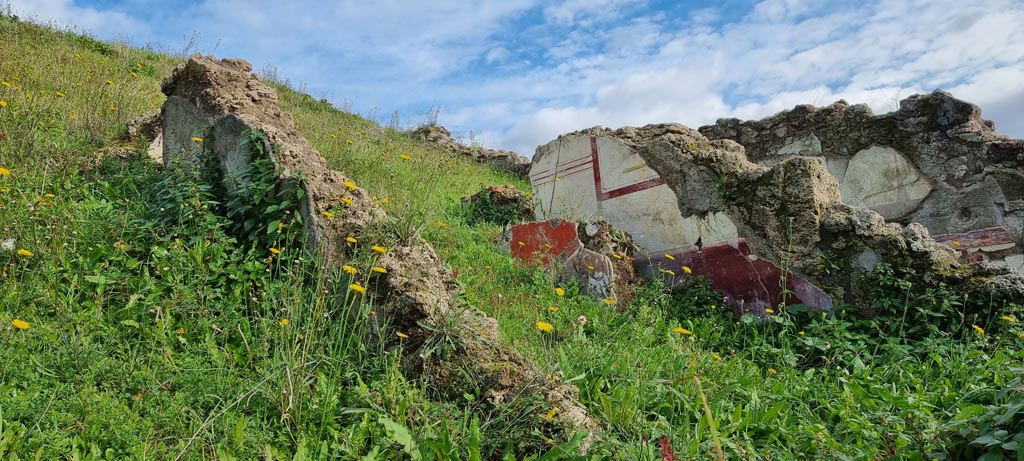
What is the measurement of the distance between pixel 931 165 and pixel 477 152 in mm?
8589

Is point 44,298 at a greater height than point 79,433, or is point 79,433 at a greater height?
point 44,298

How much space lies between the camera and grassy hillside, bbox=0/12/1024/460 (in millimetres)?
2443

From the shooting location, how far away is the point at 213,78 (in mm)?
5152

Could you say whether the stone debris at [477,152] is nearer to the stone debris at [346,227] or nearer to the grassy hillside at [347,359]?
the stone debris at [346,227]

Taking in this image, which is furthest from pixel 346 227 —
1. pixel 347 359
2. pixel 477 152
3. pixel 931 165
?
pixel 477 152

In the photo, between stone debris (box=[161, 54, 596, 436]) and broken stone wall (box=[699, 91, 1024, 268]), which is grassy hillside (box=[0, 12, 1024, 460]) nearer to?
stone debris (box=[161, 54, 596, 436])

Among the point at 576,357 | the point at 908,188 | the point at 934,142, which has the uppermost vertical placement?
the point at 934,142

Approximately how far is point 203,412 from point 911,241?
472cm

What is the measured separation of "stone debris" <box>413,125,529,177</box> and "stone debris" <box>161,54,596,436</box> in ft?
24.5

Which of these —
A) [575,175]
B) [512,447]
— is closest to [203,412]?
[512,447]

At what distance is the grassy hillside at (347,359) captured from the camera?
8.02 ft

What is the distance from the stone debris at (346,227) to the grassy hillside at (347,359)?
117mm

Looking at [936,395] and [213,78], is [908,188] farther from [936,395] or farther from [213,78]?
[213,78]

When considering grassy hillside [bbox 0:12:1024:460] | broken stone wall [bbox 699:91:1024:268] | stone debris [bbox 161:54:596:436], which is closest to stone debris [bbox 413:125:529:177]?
broken stone wall [bbox 699:91:1024:268]
